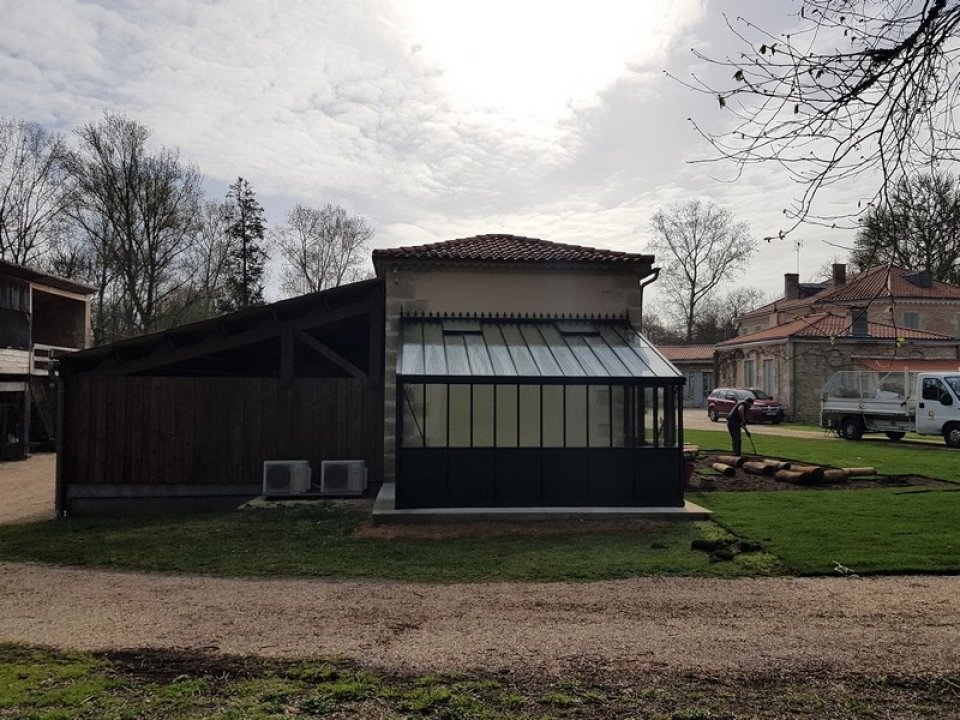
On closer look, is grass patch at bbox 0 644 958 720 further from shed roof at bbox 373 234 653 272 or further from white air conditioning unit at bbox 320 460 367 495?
shed roof at bbox 373 234 653 272

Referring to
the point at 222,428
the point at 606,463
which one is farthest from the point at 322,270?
the point at 606,463

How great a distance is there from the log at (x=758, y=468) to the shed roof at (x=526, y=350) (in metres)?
4.05

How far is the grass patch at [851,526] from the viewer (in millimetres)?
7250

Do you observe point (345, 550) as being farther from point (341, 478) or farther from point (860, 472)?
point (860, 472)

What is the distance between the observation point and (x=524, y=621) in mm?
5504

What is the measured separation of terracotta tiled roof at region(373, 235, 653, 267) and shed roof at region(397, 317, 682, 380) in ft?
3.73

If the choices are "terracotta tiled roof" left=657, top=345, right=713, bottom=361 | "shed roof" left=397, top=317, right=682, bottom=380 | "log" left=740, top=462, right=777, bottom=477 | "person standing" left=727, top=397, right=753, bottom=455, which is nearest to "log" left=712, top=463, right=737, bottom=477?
"log" left=740, top=462, right=777, bottom=477

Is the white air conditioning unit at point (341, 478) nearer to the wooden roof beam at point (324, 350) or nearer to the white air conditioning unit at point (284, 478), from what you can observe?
the white air conditioning unit at point (284, 478)

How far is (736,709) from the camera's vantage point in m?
3.81

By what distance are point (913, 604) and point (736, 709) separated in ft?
10.4

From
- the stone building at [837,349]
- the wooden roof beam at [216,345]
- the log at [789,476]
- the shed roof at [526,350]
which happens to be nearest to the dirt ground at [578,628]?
the shed roof at [526,350]

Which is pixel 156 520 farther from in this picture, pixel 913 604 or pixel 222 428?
pixel 913 604

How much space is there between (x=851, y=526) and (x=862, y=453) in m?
9.26

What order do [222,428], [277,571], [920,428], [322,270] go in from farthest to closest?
[322,270]
[920,428]
[222,428]
[277,571]
